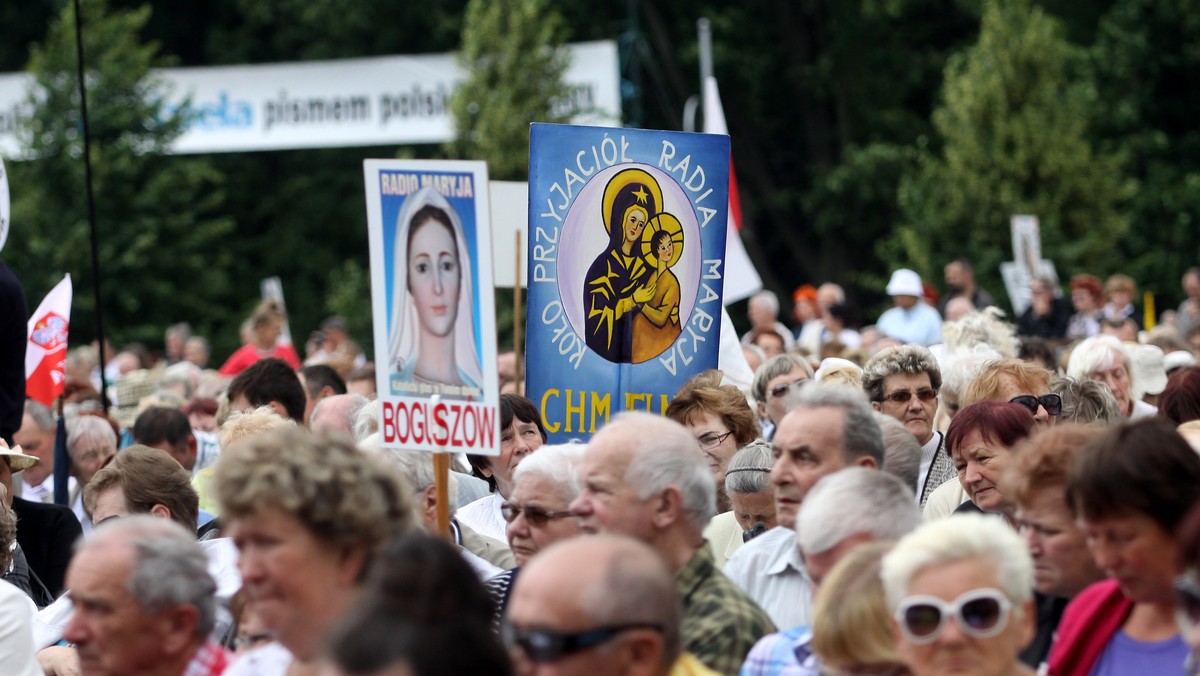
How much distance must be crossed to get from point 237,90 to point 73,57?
2.53 meters

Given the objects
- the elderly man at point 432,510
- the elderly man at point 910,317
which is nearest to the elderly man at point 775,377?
the elderly man at point 432,510

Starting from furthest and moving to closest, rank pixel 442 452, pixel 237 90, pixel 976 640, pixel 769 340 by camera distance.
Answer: pixel 237 90 < pixel 769 340 < pixel 442 452 < pixel 976 640

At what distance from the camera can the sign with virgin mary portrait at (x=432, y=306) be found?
5449mm

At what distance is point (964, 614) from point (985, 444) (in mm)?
2471

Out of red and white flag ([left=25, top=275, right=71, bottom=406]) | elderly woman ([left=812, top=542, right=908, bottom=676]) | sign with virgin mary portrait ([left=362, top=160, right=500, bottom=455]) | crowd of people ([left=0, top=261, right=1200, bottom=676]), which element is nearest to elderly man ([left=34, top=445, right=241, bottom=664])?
crowd of people ([left=0, top=261, right=1200, bottom=676])

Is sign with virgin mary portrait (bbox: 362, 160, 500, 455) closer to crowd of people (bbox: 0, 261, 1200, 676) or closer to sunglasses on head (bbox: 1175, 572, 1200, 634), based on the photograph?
crowd of people (bbox: 0, 261, 1200, 676)

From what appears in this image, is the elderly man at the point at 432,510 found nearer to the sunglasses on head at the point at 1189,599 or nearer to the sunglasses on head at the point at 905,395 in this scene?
the sunglasses on head at the point at 905,395

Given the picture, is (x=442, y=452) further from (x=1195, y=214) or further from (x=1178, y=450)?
(x=1195, y=214)

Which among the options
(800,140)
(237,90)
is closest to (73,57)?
(237,90)

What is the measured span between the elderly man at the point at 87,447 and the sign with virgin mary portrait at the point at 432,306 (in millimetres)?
4268

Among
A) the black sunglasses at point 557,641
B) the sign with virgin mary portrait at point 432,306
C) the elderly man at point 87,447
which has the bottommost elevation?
the elderly man at point 87,447

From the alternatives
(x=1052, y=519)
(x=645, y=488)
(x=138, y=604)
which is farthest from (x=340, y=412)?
(x=1052, y=519)

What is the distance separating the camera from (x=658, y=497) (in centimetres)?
480

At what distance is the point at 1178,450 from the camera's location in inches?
156
